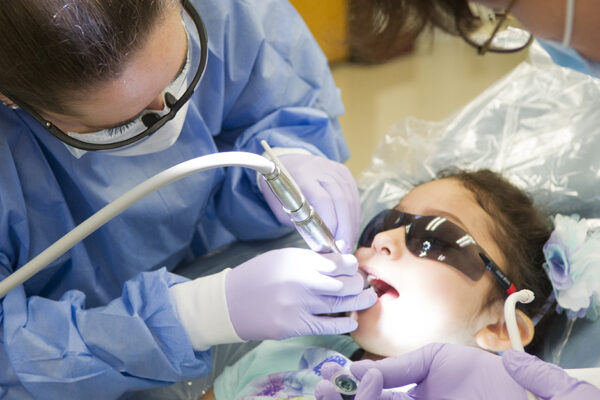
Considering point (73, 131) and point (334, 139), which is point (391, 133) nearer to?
point (334, 139)

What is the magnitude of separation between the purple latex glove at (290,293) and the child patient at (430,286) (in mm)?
118

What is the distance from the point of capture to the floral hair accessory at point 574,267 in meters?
1.42

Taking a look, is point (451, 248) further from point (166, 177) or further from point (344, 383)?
point (166, 177)

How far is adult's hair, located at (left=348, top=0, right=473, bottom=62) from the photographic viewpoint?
988 mm

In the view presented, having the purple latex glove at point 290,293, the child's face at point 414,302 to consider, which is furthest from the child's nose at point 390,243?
the purple latex glove at point 290,293

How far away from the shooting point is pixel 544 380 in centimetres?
103

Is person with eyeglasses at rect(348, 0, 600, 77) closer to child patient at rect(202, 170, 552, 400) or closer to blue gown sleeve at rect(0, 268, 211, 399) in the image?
child patient at rect(202, 170, 552, 400)

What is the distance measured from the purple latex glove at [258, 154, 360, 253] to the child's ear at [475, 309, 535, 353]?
14.1 inches

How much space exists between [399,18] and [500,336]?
82 centimetres

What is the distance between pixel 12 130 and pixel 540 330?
1.31 meters

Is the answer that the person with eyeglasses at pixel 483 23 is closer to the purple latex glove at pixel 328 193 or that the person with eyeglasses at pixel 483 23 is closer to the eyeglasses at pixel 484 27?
the eyeglasses at pixel 484 27

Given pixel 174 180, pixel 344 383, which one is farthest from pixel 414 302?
pixel 174 180

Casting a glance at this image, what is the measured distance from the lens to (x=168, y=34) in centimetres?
118

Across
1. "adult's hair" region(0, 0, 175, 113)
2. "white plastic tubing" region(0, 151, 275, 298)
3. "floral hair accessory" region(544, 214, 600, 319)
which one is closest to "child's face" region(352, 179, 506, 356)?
"floral hair accessory" region(544, 214, 600, 319)
